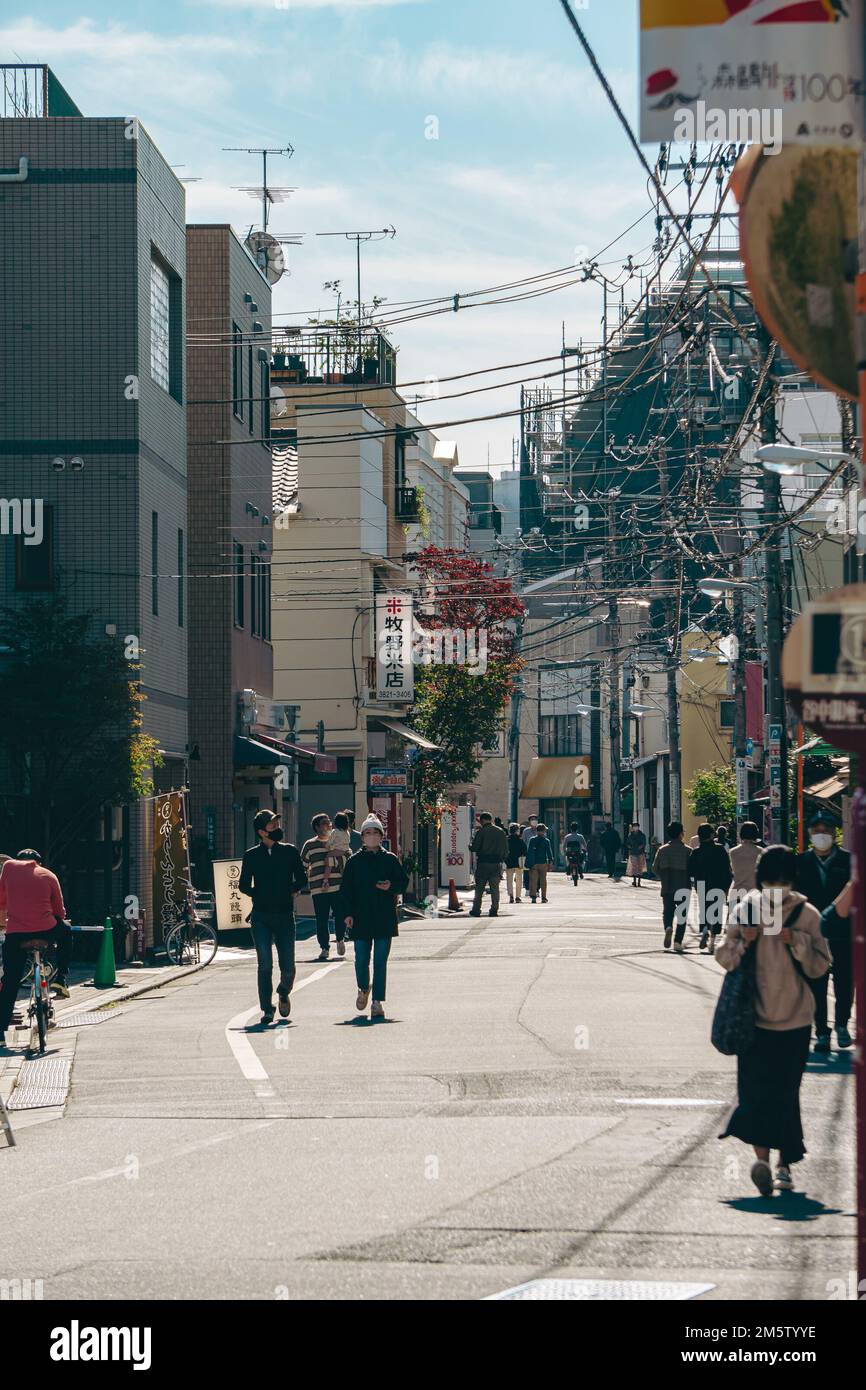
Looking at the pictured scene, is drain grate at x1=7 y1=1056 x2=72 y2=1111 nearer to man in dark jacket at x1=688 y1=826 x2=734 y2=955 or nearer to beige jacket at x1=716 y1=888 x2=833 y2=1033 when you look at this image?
beige jacket at x1=716 y1=888 x2=833 y2=1033

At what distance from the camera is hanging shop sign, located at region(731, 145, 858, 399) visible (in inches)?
219

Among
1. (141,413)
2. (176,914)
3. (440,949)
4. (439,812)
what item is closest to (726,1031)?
(440,949)

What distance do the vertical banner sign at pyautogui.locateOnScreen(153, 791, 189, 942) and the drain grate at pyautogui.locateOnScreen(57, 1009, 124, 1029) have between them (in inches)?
314

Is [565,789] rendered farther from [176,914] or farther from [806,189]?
[806,189]

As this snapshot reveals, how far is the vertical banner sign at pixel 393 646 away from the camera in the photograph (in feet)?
159

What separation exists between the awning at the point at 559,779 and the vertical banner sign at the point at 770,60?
82.7m

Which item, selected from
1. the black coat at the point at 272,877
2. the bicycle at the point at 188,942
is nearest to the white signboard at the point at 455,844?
the bicycle at the point at 188,942

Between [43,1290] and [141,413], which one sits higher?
[141,413]

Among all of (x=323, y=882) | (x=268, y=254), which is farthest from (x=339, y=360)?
(x=323, y=882)

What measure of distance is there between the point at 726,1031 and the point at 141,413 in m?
21.2

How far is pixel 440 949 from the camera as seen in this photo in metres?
27.4

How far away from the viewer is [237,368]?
38.6 metres

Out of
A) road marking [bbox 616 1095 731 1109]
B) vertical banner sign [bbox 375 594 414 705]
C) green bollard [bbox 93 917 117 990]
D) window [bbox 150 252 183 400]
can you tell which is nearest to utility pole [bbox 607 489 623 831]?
vertical banner sign [bbox 375 594 414 705]

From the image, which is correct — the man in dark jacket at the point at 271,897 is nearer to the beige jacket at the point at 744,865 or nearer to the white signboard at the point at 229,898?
the beige jacket at the point at 744,865
